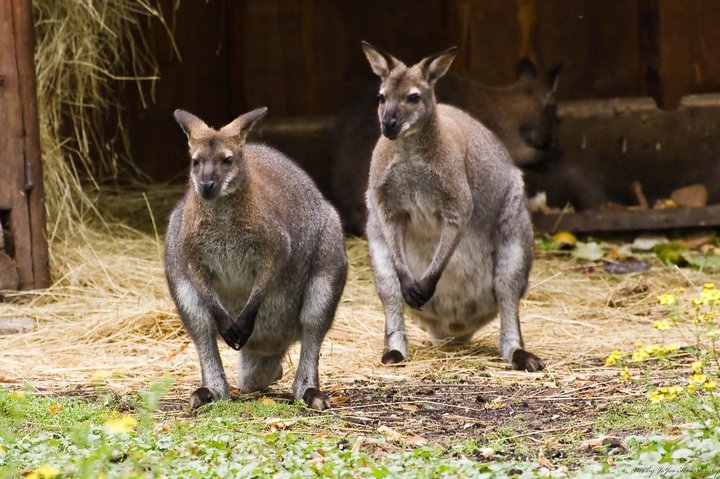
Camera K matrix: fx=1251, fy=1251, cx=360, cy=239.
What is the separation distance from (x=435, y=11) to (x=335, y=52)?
92 centimetres

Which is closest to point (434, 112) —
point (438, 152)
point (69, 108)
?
point (438, 152)

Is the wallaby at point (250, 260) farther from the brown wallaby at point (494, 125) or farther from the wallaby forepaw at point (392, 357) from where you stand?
the brown wallaby at point (494, 125)

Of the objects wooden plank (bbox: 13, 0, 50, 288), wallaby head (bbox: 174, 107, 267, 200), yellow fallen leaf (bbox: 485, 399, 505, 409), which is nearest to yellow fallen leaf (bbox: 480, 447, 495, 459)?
yellow fallen leaf (bbox: 485, 399, 505, 409)

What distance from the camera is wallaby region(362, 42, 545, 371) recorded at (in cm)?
641

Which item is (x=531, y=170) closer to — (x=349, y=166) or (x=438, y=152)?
(x=349, y=166)

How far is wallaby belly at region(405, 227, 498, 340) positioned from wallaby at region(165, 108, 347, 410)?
1.05m

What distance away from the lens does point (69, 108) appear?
9.55 meters

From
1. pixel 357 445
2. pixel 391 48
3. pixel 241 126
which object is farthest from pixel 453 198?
pixel 391 48

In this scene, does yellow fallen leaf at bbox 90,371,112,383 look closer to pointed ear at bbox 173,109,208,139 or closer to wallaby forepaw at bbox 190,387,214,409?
wallaby forepaw at bbox 190,387,214,409

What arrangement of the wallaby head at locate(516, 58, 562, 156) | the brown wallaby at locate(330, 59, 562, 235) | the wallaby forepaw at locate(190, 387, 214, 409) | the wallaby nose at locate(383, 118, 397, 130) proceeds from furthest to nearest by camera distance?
the wallaby head at locate(516, 58, 562, 156) → the brown wallaby at locate(330, 59, 562, 235) → the wallaby nose at locate(383, 118, 397, 130) → the wallaby forepaw at locate(190, 387, 214, 409)

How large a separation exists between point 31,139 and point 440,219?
2.95 m

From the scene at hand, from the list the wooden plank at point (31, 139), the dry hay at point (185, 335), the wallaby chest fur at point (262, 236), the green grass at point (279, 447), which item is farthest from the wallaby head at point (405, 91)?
the wooden plank at point (31, 139)

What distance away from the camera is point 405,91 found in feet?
20.6

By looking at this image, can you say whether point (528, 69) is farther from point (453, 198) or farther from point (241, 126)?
point (241, 126)
